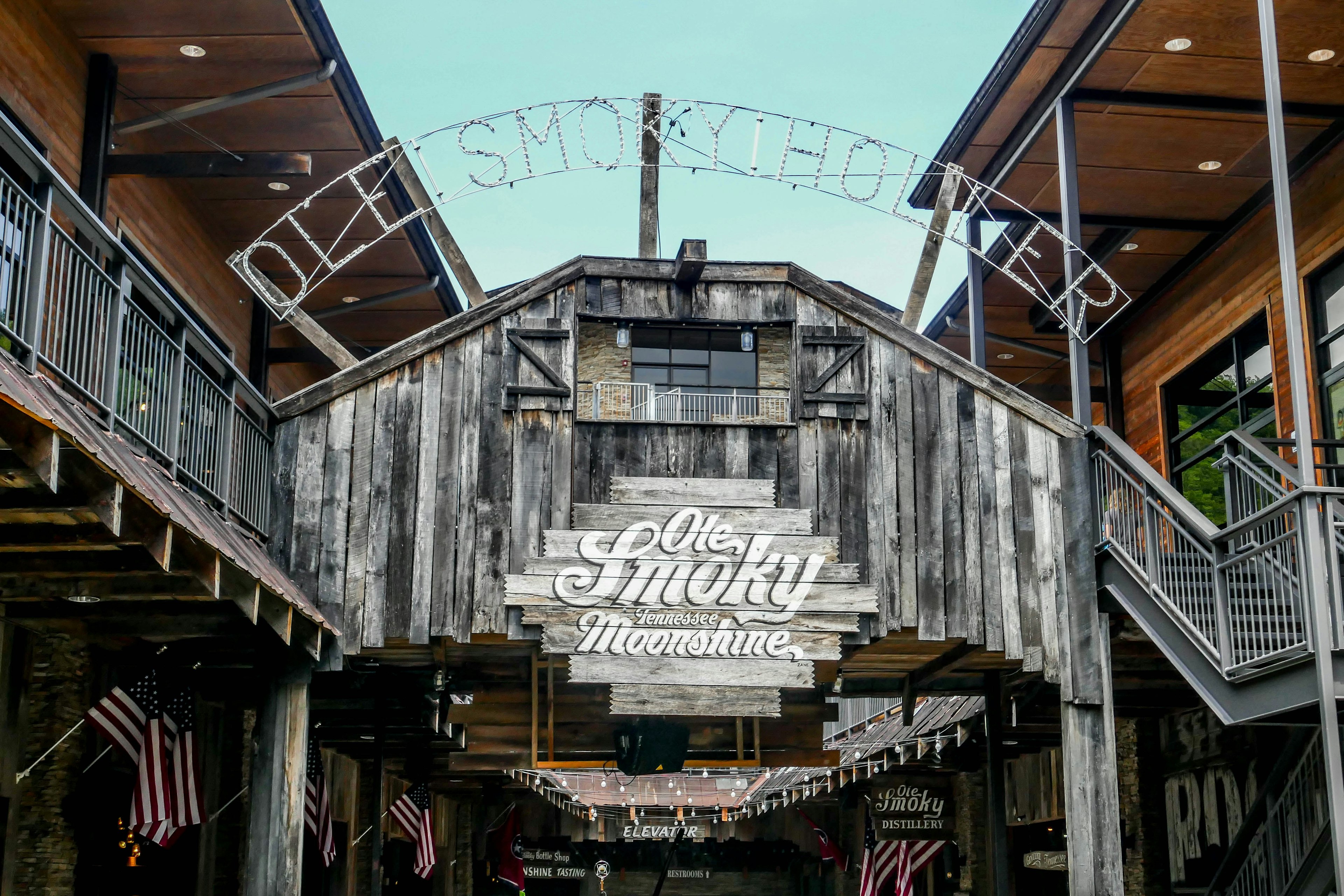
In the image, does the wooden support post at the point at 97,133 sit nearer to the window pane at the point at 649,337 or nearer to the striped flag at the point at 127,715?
the striped flag at the point at 127,715

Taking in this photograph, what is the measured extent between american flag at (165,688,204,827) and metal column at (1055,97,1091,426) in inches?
312

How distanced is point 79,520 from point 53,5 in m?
6.34

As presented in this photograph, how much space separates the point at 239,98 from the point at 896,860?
41.6 feet

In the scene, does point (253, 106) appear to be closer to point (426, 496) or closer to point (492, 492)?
point (426, 496)

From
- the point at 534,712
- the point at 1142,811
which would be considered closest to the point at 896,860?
the point at 1142,811

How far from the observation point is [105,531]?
26.4 ft

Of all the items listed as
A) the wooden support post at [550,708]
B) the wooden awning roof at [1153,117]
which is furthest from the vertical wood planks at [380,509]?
the wooden awning roof at [1153,117]

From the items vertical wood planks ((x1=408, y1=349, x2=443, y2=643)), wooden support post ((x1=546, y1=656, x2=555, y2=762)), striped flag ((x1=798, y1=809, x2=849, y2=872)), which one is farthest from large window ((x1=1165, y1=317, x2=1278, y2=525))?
striped flag ((x1=798, y1=809, x2=849, y2=872))

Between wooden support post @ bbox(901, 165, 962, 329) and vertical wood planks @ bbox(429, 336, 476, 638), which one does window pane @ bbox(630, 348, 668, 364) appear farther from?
vertical wood planks @ bbox(429, 336, 476, 638)

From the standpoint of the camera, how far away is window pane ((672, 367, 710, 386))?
1947 centimetres

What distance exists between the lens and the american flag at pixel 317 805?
1599 cm

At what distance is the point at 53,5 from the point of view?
12344mm

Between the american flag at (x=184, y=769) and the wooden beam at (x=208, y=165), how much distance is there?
188 inches

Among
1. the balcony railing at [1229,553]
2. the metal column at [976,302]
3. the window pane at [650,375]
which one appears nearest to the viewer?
the balcony railing at [1229,553]
